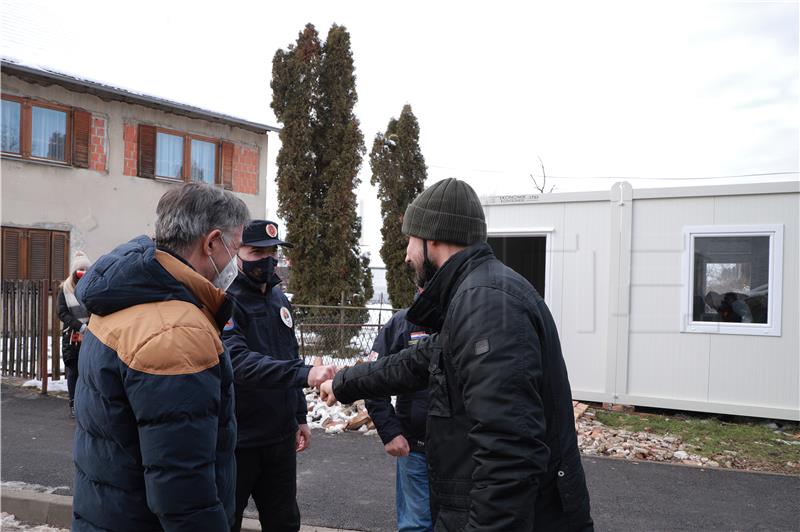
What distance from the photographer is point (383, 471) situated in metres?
6.19

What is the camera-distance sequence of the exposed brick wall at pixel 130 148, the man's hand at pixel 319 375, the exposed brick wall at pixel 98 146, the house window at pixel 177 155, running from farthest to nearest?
the house window at pixel 177 155
the exposed brick wall at pixel 130 148
the exposed brick wall at pixel 98 146
the man's hand at pixel 319 375

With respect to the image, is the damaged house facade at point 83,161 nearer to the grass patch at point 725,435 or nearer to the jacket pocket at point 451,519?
the grass patch at point 725,435

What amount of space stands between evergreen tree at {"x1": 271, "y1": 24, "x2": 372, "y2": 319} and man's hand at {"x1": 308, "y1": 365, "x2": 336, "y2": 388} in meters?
13.1

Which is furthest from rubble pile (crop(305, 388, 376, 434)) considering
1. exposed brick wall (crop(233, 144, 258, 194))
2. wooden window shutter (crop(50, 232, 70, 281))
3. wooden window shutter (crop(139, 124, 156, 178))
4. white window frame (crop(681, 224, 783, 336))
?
exposed brick wall (crop(233, 144, 258, 194))

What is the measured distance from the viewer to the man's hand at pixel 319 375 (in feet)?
9.90

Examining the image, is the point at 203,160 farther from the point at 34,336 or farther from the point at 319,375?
the point at 319,375

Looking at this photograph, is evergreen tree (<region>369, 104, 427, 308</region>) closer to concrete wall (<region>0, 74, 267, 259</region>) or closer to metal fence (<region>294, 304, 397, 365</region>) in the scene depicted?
concrete wall (<region>0, 74, 267, 259</region>)

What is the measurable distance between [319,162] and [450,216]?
15048mm

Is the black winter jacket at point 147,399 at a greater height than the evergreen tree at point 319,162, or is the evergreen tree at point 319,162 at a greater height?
the evergreen tree at point 319,162

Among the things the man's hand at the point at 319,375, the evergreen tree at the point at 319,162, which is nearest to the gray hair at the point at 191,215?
the man's hand at the point at 319,375

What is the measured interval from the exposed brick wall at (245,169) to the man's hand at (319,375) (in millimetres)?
17976

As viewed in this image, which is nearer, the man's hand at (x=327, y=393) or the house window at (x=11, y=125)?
the man's hand at (x=327, y=393)

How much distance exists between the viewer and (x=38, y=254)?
1587 cm

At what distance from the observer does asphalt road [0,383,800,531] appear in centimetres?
506
